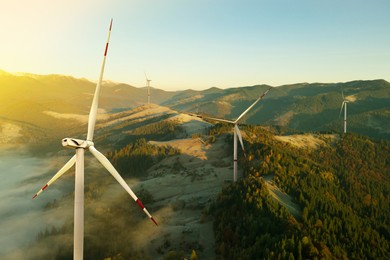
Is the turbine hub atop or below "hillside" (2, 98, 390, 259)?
atop

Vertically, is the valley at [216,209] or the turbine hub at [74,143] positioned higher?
the turbine hub at [74,143]

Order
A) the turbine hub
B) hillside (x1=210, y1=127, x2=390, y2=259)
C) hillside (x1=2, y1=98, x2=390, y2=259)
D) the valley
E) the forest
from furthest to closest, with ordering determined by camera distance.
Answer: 1. the valley
2. hillside (x1=2, y1=98, x2=390, y2=259)
3. the forest
4. hillside (x1=210, y1=127, x2=390, y2=259)
5. the turbine hub

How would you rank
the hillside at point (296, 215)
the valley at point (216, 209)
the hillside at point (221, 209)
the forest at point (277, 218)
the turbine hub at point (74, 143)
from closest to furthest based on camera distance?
1. the turbine hub at point (74, 143)
2. the hillside at point (296, 215)
3. the forest at point (277, 218)
4. the hillside at point (221, 209)
5. the valley at point (216, 209)

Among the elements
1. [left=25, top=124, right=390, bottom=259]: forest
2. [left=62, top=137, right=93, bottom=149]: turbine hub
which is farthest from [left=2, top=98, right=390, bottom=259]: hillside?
[left=62, top=137, right=93, bottom=149]: turbine hub

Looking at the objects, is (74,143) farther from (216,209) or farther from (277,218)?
(216,209)

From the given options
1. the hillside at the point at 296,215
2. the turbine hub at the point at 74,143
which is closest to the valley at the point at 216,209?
the hillside at the point at 296,215

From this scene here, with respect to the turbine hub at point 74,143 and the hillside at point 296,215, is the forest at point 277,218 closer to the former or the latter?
the hillside at point 296,215

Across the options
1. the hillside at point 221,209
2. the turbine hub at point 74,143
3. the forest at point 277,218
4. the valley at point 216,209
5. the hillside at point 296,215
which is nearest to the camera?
the turbine hub at point 74,143

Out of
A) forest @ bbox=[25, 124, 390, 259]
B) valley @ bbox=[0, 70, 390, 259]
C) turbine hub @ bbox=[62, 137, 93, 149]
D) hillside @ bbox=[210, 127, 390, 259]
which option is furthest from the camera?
valley @ bbox=[0, 70, 390, 259]

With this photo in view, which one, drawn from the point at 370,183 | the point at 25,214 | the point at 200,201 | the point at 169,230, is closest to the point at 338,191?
the point at 370,183

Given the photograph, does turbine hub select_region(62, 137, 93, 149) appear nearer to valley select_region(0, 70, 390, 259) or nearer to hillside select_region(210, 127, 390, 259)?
valley select_region(0, 70, 390, 259)

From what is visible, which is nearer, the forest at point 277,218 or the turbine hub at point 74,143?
the turbine hub at point 74,143
